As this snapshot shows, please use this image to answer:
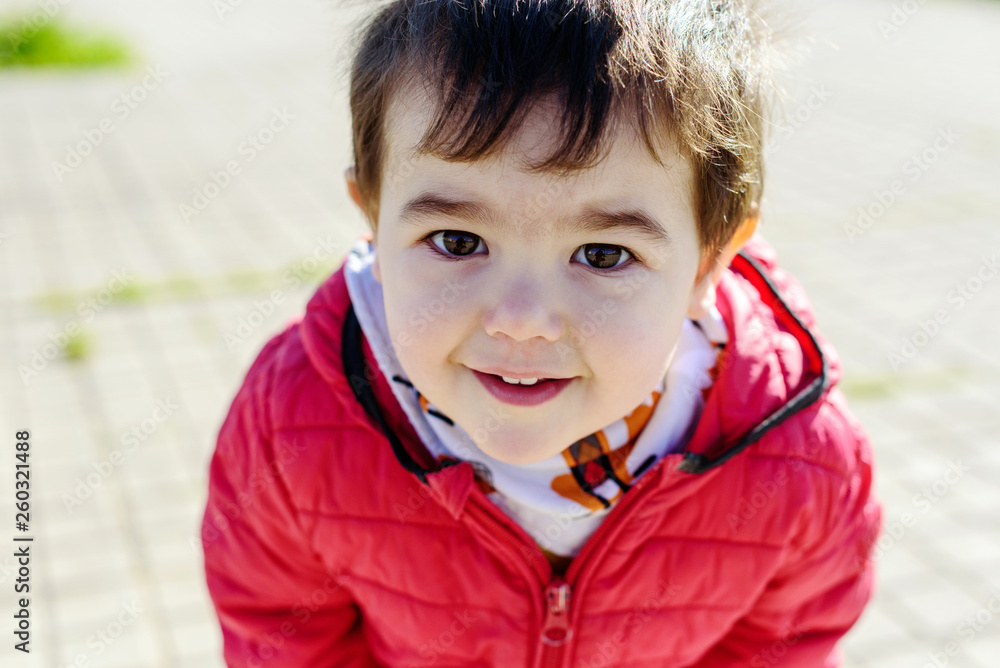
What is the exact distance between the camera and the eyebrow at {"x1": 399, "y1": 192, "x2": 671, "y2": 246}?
46.8 inches

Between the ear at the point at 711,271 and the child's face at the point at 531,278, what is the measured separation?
0.34 feet

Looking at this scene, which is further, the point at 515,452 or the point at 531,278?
the point at 515,452

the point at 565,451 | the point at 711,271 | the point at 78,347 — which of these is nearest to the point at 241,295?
the point at 78,347

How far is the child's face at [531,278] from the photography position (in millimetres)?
1182

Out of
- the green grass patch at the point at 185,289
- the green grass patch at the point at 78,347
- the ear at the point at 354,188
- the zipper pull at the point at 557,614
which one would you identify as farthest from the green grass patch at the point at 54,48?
the zipper pull at the point at 557,614

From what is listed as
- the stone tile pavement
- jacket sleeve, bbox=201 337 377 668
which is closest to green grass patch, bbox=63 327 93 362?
the stone tile pavement

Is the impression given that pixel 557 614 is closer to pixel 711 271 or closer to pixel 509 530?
pixel 509 530

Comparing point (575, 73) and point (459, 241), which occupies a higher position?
point (575, 73)

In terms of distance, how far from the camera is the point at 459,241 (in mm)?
1258

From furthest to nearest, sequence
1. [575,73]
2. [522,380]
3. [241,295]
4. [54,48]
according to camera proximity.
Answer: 1. [54,48]
2. [241,295]
3. [522,380]
4. [575,73]

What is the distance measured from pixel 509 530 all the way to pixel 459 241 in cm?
47

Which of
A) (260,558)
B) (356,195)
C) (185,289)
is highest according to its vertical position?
(356,195)

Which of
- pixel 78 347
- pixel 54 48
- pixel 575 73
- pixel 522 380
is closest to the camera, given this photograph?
pixel 575 73

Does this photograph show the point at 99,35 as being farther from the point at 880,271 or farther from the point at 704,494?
the point at 704,494
